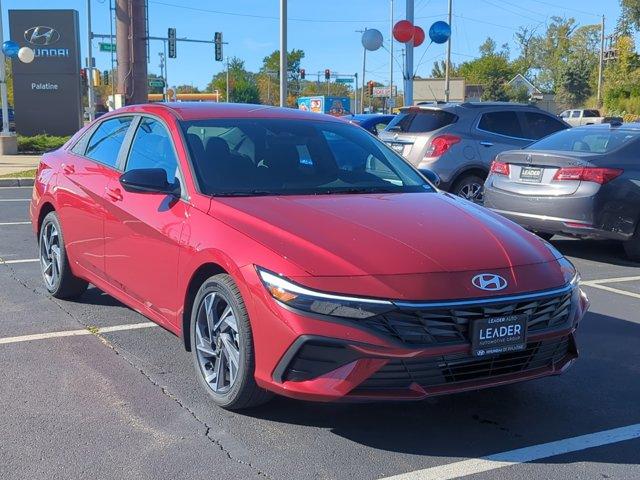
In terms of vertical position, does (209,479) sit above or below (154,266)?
below

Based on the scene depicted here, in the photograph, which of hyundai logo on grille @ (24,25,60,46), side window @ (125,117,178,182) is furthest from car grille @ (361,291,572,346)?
hyundai logo on grille @ (24,25,60,46)

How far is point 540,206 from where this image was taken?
852cm

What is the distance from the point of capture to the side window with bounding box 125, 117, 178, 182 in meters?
4.74

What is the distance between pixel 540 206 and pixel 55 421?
20.2 ft

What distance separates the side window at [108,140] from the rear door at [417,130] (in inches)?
234

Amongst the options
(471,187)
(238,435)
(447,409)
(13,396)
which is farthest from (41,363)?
(471,187)

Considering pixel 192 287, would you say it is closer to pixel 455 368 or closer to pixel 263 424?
pixel 263 424

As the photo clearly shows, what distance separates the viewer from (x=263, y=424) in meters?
3.88

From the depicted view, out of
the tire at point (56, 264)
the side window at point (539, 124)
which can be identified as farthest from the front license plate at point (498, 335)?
the side window at point (539, 124)

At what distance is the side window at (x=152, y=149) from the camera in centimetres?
474

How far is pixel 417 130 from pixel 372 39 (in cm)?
907

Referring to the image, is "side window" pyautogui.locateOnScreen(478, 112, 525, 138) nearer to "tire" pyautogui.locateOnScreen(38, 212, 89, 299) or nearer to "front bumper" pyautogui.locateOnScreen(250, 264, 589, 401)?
"tire" pyautogui.locateOnScreen(38, 212, 89, 299)

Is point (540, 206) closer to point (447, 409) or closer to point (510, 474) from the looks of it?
point (447, 409)

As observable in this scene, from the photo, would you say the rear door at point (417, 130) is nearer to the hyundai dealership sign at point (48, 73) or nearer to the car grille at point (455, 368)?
the car grille at point (455, 368)
